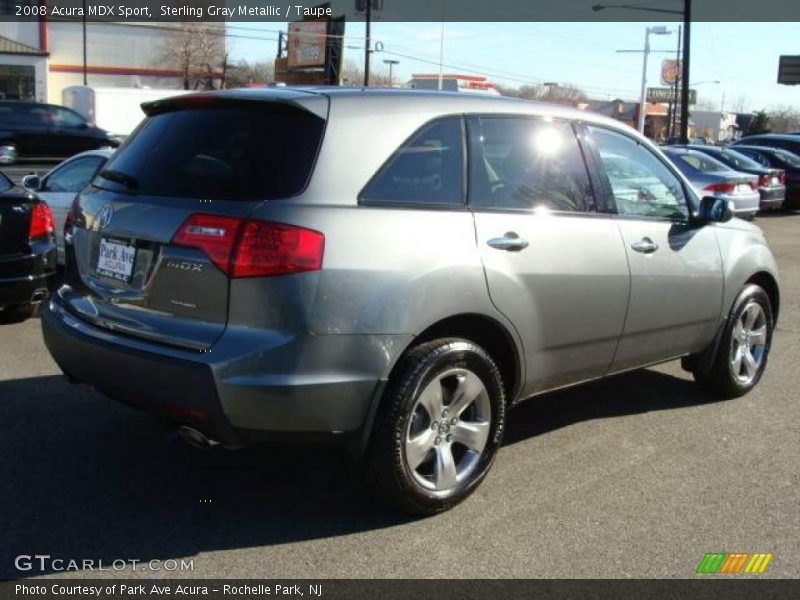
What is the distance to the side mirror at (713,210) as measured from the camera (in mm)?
5059

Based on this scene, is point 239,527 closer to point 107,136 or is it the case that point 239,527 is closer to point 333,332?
point 333,332

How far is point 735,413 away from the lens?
17.6 feet

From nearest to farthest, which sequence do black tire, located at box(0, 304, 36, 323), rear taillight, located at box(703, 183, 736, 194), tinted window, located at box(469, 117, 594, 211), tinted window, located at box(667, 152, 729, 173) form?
tinted window, located at box(469, 117, 594, 211), black tire, located at box(0, 304, 36, 323), rear taillight, located at box(703, 183, 736, 194), tinted window, located at box(667, 152, 729, 173)

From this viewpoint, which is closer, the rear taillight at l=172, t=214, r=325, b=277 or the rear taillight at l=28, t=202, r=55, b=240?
the rear taillight at l=172, t=214, r=325, b=277

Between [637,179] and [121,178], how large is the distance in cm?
278

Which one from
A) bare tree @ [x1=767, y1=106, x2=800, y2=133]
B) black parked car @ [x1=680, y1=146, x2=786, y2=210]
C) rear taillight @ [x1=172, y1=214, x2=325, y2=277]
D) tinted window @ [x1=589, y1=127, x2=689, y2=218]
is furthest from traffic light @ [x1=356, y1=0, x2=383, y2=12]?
bare tree @ [x1=767, y1=106, x2=800, y2=133]

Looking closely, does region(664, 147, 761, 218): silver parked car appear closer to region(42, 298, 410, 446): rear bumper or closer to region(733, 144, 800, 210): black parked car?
region(733, 144, 800, 210): black parked car

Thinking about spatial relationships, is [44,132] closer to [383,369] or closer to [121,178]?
[121,178]

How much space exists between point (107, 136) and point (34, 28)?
3816 cm

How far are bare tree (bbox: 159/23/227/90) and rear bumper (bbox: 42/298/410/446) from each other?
6241 cm

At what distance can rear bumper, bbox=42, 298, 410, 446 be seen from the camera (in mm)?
3225

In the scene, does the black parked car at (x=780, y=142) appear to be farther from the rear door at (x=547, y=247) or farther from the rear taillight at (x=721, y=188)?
the rear door at (x=547, y=247)

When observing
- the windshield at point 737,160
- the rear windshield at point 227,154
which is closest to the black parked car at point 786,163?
the windshield at point 737,160

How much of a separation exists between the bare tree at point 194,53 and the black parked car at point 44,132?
37915 millimetres
